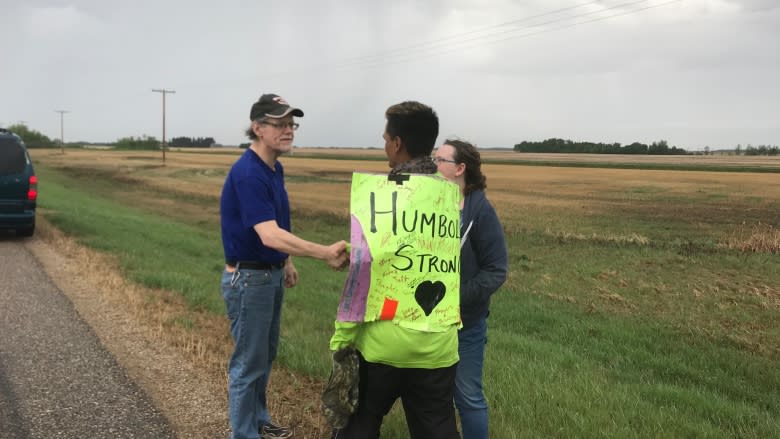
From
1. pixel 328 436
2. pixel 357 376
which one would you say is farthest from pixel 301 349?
pixel 357 376

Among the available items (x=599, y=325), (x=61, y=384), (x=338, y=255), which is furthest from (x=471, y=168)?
(x=599, y=325)

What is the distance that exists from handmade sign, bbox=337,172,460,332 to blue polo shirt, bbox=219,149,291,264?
0.88 metres

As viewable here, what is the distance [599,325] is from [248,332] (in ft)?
18.7

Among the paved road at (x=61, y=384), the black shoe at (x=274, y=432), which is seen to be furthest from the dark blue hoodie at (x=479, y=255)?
the paved road at (x=61, y=384)

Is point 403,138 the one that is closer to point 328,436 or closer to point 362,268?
point 362,268

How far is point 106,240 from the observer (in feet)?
36.6

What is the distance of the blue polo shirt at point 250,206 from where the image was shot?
2.83m

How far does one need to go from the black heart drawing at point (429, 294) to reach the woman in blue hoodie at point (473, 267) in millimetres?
632

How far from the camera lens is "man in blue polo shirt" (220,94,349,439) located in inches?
112

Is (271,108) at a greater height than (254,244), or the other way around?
(271,108)

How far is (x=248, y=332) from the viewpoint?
3127 mm

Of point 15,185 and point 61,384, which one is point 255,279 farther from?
point 15,185

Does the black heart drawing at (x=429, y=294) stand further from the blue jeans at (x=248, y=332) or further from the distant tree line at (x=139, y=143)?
the distant tree line at (x=139, y=143)

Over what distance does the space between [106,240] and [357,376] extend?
10.5 m
